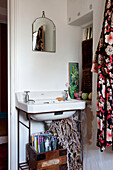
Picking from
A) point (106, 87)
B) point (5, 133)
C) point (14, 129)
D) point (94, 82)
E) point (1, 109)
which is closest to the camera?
point (106, 87)

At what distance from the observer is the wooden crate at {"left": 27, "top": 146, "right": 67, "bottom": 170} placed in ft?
6.43

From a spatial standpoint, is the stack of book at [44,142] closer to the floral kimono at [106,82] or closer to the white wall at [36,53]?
the white wall at [36,53]

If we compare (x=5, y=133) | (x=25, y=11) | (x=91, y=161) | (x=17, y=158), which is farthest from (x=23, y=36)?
(x=5, y=133)

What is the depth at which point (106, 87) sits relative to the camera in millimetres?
1719

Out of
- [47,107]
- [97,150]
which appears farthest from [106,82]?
[97,150]

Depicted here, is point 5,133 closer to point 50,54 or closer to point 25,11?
point 50,54

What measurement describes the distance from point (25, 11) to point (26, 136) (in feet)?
5.04

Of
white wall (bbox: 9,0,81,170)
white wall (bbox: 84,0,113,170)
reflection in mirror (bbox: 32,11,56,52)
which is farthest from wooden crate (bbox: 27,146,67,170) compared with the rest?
reflection in mirror (bbox: 32,11,56,52)

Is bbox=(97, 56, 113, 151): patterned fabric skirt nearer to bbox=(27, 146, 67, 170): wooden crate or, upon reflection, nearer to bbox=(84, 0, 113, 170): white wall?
bbox=(84, 0, 113, 170): white wall

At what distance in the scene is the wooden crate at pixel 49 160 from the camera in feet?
6.43

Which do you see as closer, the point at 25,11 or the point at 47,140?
the point at 47,140

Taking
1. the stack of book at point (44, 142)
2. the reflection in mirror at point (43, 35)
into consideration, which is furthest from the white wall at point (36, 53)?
the stack of book at point (44, 142)

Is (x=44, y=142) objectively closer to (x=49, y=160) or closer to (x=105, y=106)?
(x=49, y=160)

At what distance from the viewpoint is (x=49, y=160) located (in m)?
2.02
